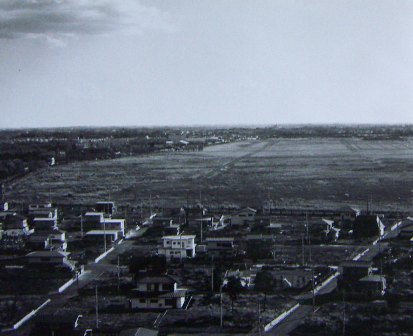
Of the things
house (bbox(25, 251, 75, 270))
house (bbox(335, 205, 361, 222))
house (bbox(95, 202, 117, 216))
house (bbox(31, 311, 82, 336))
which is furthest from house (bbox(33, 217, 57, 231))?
house (bbox(31, 311, 82, 336))

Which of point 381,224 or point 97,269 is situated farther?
point 381,224

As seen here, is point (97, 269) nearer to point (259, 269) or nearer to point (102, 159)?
point (259, 269)

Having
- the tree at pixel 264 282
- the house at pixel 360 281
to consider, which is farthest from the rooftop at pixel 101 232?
the house at pixel 360 281

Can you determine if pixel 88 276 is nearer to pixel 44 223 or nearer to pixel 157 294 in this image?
pixel 157 294

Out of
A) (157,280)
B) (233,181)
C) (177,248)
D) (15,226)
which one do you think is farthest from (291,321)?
(233,181)

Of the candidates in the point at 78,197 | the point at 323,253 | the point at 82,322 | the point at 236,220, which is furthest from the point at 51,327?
the point at 78,197

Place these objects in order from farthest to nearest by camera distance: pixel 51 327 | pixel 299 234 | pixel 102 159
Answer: pixel 102 159 → pixel 299 234 → pixel 51 327

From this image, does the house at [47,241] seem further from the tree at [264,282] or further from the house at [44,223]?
the tree at [264,282]

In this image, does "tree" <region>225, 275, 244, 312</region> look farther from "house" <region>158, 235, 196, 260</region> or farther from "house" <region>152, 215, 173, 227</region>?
"house" <region>152, 215, 173, 227</region>
